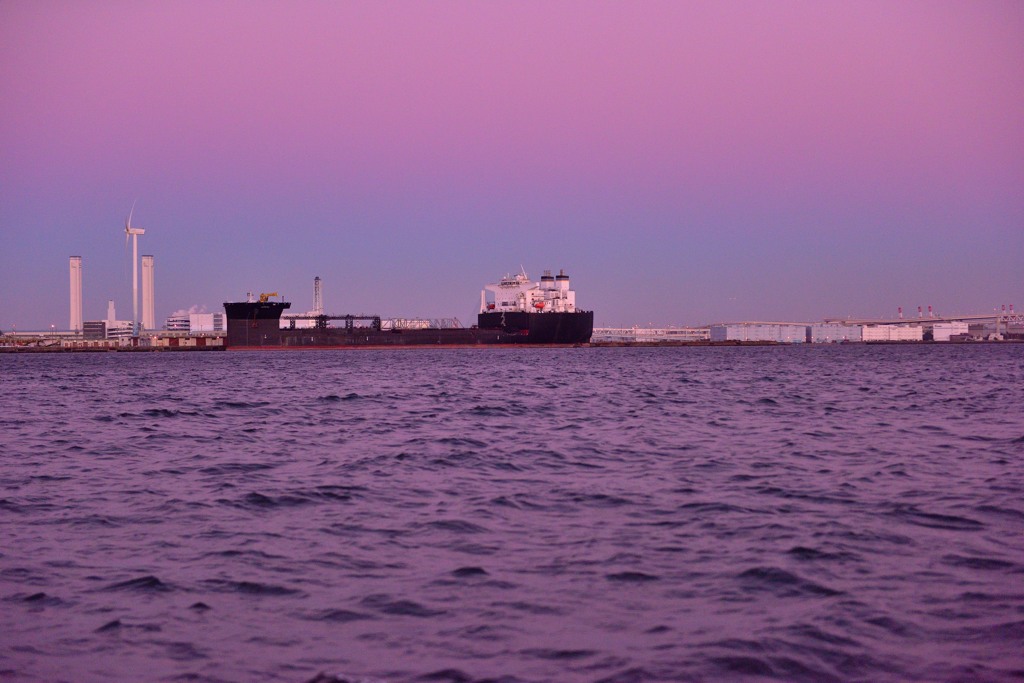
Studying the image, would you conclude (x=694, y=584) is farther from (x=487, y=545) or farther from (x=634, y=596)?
(x=487, y=545)

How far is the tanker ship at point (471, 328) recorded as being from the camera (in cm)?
11906

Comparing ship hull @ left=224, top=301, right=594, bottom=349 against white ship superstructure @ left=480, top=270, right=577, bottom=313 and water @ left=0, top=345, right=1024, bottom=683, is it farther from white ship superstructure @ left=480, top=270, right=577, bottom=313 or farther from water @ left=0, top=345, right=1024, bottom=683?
water @ left=0, top=345, right=1024, bottom=683

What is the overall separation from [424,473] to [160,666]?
862 centimetres

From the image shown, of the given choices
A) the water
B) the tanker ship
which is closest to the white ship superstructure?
the tanker ship

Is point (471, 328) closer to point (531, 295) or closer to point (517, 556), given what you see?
point (531, 295)

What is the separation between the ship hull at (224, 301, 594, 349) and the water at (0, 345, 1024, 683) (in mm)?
99436

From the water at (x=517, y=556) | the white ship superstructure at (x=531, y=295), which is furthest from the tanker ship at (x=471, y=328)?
the water at (x=517, y=556)

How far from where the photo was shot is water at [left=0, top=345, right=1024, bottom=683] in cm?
640

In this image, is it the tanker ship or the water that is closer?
the water

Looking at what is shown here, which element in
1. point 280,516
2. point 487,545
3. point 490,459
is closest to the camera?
point 487,545

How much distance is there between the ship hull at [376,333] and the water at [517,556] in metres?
99.4

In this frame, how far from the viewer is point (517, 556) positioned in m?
9.15

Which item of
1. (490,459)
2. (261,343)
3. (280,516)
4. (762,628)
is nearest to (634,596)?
(762,628)

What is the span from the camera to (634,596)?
25.3 ft
